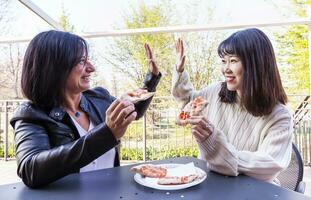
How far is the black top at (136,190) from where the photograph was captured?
37.3 inches

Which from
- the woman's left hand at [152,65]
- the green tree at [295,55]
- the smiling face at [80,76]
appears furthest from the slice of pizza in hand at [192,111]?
the green tree at [295,55]

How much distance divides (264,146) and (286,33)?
442 centimetres

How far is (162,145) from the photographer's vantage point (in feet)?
15.6

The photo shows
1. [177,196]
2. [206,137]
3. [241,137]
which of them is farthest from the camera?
[241,137]

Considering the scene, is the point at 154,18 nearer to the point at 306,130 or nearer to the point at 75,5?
the point at 75,5

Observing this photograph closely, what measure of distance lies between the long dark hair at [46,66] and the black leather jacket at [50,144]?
63 millimetres

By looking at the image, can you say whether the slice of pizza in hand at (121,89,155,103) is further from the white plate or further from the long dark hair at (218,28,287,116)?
the long dark hair at (218,28,287,116)

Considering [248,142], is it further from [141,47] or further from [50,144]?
[141,47]

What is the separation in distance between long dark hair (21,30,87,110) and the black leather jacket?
0.06 m

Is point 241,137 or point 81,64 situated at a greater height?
point 81,64

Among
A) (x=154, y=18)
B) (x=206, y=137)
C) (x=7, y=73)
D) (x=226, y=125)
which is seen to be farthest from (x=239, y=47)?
(x=7, y=73)

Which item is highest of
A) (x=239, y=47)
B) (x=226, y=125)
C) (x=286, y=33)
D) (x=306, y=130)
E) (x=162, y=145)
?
(x=286, y=33)

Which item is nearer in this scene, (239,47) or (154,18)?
(239,47)

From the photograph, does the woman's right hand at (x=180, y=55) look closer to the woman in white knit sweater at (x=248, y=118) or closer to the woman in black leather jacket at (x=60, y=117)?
the woman in white knit sweater at (x=248, y=118)
